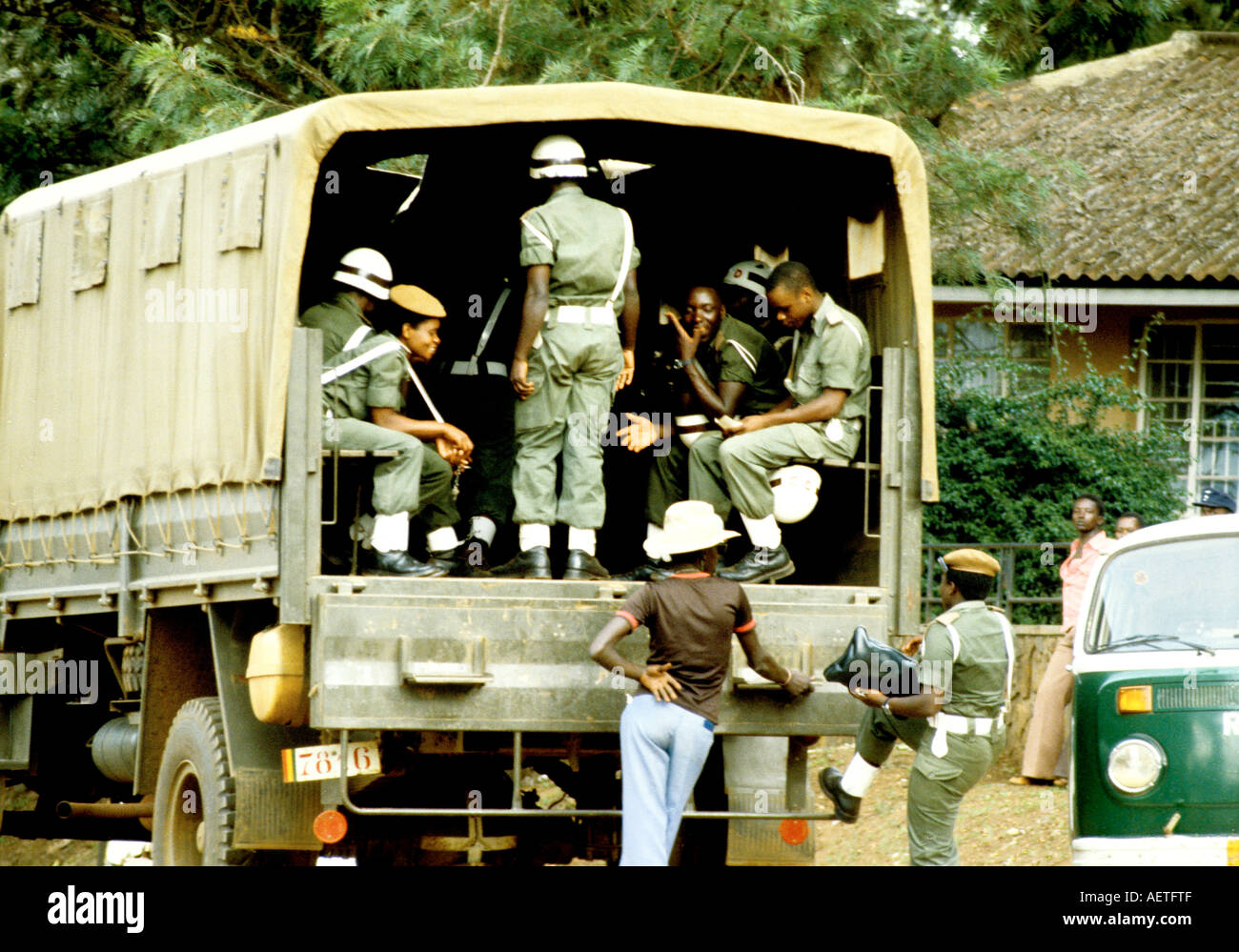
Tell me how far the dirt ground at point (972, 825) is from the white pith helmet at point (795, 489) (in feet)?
13.4

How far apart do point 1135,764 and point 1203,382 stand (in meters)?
11.8

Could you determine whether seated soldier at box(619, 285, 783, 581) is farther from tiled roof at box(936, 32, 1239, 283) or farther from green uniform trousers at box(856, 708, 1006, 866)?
tiled roof at box(936, 32, 1239, 283)

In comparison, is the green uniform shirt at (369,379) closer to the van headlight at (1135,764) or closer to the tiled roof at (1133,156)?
the van headlight at (1135,764)

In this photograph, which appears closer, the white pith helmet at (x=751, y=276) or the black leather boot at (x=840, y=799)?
the black leather boot at (x=840, y=799)

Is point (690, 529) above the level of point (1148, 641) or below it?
above

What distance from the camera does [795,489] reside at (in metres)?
9.23

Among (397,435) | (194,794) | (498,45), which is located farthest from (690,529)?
(498,45)

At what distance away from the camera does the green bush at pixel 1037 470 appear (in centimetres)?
1688

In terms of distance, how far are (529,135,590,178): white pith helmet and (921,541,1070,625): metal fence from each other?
25.5ft

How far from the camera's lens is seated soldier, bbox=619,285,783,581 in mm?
9719

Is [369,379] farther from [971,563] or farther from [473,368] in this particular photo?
[971,563]

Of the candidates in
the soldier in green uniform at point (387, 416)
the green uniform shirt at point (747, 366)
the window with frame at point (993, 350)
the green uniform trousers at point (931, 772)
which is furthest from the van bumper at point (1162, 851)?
the window with frame at point (993, 350)

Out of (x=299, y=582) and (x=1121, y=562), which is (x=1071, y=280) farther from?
(x=299, y=582)

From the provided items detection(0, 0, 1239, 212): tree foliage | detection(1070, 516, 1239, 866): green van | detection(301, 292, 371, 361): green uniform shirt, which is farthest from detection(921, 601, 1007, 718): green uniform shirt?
detection(0, 0, 1239, 212): tree foliage
